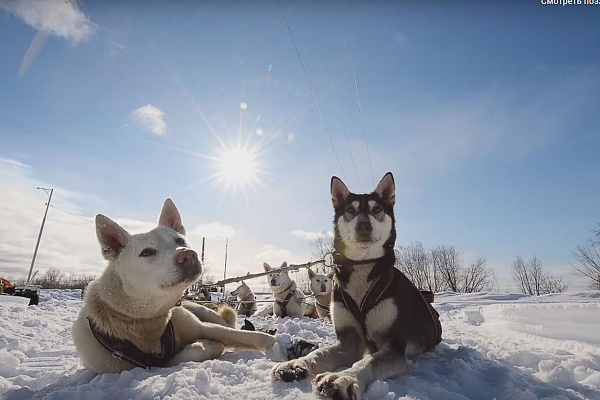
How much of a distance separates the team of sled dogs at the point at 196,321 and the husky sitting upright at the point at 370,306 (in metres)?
0.01

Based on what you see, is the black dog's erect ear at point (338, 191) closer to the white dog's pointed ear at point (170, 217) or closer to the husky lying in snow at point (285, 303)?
the white dog's pointed ear at point (170, 217)

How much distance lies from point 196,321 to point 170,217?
4.47ft

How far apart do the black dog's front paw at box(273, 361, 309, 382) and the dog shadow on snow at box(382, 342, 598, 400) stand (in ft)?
1.73

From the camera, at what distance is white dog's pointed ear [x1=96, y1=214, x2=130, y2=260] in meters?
3.21

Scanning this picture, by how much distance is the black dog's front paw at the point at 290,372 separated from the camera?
7.35 feet

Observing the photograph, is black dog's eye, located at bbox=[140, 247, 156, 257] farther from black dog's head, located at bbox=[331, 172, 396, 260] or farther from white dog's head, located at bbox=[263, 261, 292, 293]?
Answer: white dog's head, located at bbox=[263, 261, 292, 293]

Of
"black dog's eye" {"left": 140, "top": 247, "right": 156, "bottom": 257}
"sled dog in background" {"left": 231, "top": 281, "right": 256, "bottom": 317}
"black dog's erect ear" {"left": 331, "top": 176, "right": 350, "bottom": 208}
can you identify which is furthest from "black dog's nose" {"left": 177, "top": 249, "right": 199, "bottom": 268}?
"sled dog in background" {"left": 231, "top": 281, "right": 256, "bottom": 317}

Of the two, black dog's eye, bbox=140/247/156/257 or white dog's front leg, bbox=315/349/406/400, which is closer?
white dog's front leg, bbox=315/349/406/400

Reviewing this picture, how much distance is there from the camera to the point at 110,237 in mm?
3275

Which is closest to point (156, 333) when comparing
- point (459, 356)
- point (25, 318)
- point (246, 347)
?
point (246, 347)

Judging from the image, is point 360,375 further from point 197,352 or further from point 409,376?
point 197,352

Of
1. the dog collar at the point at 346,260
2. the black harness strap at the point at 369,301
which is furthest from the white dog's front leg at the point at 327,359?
the dog collar at the point at 346,260

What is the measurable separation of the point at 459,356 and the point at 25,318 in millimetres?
10761

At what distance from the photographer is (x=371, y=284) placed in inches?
132
